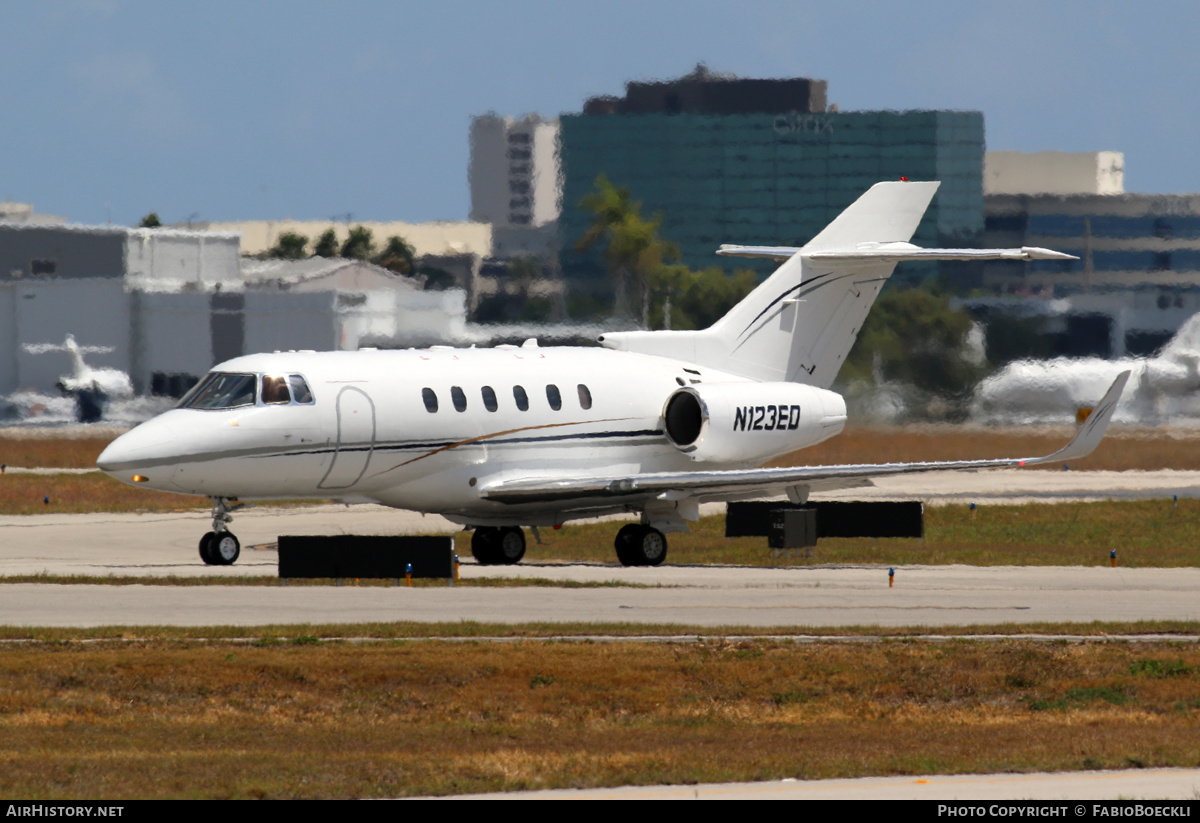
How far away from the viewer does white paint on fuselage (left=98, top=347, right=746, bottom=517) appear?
3102 centimetres

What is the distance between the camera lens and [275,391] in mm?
31750

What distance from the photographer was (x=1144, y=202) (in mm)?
113625

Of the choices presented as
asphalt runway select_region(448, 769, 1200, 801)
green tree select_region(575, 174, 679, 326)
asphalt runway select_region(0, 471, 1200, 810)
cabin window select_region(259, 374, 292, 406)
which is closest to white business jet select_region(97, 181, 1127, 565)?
cabin window select_region(259, 374, 292, 406)

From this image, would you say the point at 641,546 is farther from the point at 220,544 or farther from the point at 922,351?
the point at 922,351

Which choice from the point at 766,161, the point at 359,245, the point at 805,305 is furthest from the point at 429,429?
the point at 766,161

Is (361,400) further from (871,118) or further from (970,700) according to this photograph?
(871,118)

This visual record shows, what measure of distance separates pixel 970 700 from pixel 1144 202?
9955 cm

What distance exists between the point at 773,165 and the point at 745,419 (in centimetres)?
9369

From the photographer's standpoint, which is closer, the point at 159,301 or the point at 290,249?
the point at 159,301

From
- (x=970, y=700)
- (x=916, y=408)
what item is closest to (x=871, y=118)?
(x=916, y=408)

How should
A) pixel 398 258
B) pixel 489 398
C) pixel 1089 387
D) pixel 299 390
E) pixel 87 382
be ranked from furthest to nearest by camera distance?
pixel 398 258
pixel 87 382
pixel 1089 387
pixel 489 398
pixel 299 390

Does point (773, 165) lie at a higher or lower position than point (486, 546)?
higher

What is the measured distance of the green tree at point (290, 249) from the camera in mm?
111625

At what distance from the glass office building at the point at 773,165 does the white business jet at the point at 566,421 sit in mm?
73666
